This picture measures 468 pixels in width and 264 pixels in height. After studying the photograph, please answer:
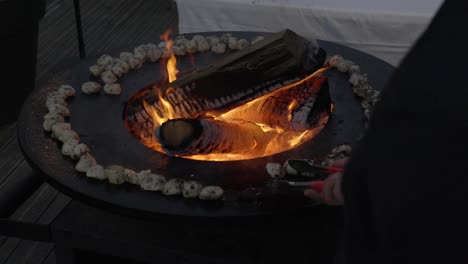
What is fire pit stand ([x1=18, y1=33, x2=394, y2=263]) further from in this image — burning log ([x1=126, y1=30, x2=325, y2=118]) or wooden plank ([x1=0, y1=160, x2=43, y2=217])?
wooden plank ([x1=0, y1=160, x2=43, y2=217])

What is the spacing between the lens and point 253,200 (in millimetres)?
1202

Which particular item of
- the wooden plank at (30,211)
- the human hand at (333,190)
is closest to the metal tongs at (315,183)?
the human hand at (333,190)

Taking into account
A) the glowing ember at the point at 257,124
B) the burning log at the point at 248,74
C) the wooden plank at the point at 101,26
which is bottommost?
the wooden plank at the point at 101,26

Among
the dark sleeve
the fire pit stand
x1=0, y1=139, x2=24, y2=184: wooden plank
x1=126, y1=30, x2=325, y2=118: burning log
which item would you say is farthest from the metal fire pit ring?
x1=0, y1=139, x2=24, y2=184: wooden plank

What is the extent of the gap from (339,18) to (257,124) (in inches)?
38.3

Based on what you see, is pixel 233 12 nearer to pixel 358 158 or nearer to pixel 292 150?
pixel 292 150

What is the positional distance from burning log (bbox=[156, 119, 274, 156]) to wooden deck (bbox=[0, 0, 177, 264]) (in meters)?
0.93

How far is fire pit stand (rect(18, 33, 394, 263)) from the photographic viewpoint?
3.92ft

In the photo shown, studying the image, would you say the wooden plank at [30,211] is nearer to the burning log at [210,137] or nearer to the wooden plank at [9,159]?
the wooden plank at [9,159]

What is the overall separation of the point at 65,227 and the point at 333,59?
861mm

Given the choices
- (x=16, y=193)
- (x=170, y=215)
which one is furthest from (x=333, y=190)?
(x=16, y=193)

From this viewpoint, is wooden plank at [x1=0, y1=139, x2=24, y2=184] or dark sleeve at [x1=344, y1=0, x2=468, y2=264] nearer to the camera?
dark sleeve at [x1=344, y1=0, x2=468, y2=264]

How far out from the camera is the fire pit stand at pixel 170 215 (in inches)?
47.0

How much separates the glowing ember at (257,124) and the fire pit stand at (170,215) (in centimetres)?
8
